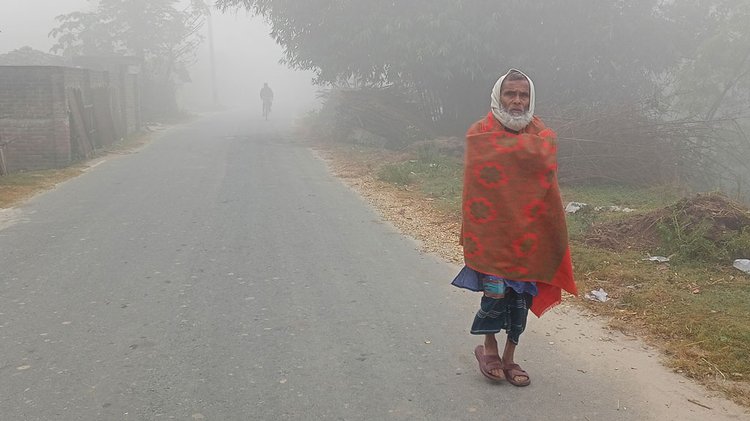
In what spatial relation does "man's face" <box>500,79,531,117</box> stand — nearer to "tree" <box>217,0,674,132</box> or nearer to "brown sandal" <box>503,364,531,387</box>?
"brown sandal" <box>503,364,531,387</box>

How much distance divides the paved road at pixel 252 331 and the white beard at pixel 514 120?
150cm

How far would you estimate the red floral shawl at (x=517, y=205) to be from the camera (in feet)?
10.7

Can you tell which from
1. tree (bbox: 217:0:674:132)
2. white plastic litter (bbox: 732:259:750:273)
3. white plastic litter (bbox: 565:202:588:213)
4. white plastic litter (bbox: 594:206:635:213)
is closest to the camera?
white plastic litter (bbox: 732:259:750:273)

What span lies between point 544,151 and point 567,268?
0.68m

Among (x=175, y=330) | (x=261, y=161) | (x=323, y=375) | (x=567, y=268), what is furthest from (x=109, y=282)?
(x=261, y=161)

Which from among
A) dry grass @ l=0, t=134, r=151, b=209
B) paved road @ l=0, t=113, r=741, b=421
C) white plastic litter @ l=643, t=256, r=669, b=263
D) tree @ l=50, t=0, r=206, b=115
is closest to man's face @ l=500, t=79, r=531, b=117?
paved road @ l=0, t=113, r=741, b=421

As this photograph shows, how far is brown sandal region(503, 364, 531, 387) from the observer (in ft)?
11.5

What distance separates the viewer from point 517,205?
331cm

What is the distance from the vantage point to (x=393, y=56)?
15.0 metres

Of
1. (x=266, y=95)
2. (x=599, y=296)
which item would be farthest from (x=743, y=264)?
(x=266, y=95)

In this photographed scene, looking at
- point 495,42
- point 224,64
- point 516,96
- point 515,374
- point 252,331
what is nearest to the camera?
point 516,96

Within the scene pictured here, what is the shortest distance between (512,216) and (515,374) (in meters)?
0.95

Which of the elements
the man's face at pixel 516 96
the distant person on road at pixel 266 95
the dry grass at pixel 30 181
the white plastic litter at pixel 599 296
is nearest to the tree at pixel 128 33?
the distant person on road at pixel 266 95

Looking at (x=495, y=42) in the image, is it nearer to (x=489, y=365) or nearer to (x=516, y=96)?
(x=516, y=96)
